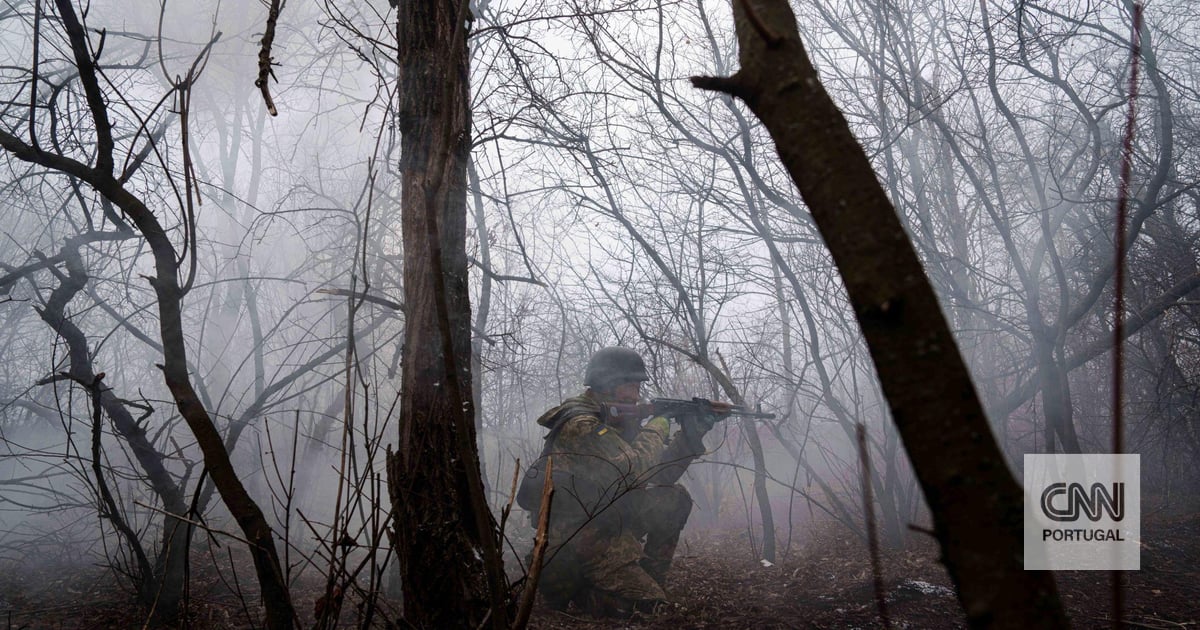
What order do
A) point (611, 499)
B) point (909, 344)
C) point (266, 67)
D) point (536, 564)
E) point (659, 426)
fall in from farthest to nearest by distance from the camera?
point (659, 426), point (611, 499), point (266, 67), point (536, 564), point (909, 344)

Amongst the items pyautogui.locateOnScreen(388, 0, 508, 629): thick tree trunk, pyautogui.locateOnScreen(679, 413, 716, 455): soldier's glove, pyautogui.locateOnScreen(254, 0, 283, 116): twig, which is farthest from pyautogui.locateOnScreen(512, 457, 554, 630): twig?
pyautogui.locateOnScreen(679, 413, 716, 455): soldier's glove

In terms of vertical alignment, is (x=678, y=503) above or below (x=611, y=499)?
below

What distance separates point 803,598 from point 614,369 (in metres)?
1.99

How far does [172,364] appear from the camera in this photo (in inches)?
67.1

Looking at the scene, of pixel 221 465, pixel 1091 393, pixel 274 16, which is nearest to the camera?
pixel 274 16

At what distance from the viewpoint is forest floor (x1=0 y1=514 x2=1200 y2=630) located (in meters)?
3.02

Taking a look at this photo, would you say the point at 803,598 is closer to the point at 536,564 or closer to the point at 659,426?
the point at 659,426

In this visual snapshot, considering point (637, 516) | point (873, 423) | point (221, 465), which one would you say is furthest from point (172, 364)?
point (873, 423)

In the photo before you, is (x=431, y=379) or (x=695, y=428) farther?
(x=695, y=428)

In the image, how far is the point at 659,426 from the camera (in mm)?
4719

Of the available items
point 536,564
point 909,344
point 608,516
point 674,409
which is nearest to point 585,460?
point 608,516

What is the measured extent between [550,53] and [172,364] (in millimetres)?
2268

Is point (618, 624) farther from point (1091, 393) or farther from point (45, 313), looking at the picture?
point (1091, 393)

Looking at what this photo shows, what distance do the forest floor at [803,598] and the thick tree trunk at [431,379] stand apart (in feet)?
4.87
